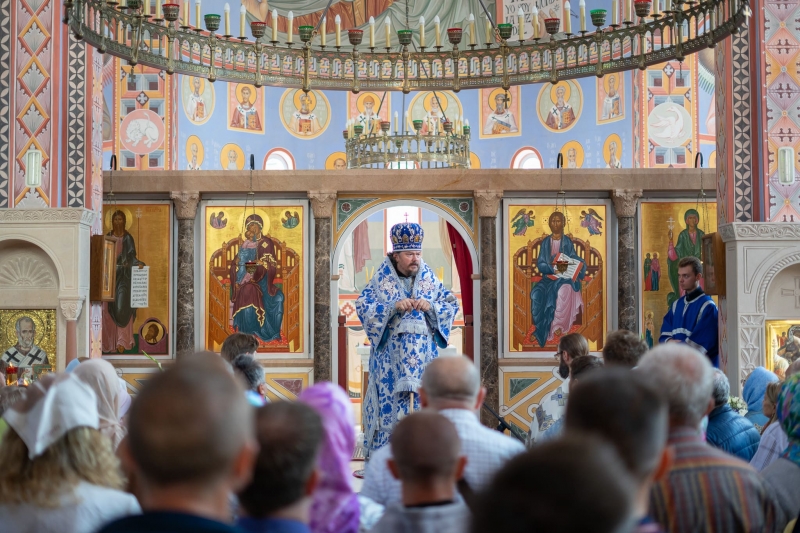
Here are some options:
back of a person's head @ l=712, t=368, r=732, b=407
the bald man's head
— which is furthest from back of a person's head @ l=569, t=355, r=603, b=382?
the bald man's head

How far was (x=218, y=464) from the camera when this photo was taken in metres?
1.74

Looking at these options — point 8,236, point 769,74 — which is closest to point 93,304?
point 8,236

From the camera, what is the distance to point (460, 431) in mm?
3547

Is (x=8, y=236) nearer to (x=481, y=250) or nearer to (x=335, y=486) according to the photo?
(x=481, y=250)

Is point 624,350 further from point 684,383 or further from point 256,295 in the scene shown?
point 256,295

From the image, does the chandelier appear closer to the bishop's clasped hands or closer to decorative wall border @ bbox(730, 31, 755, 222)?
the bishop's clasped hands

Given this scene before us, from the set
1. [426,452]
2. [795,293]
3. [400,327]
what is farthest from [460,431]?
[795,293]

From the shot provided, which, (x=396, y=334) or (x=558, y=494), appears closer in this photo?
(x=558, y=494)

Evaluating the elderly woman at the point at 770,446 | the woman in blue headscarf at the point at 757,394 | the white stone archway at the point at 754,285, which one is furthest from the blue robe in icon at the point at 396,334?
the elderly woman at the point at 770,446

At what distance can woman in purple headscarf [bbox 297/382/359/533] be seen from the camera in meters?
2.94

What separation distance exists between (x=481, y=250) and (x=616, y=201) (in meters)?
1.79

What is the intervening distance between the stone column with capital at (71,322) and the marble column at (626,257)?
6.44 metres

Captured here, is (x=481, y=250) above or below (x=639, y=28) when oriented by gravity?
below

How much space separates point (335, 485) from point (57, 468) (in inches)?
31.4
